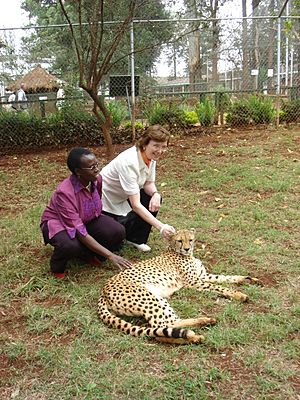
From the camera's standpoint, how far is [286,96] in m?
9.98

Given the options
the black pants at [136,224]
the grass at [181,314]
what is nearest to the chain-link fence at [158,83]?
the grass at [181,314]

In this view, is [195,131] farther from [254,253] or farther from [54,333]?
[54,333]

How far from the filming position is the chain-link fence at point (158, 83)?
8867 millimetres

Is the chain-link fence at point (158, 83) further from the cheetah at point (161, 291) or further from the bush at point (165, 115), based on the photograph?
the cheetah at point (161, 291)

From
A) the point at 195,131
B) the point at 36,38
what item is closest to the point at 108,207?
the point at 195,131

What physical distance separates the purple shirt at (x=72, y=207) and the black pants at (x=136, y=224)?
17.3 inches

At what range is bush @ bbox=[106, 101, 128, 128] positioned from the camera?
9.21 m

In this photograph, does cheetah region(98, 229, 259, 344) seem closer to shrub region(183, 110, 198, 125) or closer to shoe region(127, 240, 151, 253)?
shoe region(127, 240, 151, 253)

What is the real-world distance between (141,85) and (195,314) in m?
7.37

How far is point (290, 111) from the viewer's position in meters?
9.92

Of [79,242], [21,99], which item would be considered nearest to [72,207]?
[79,242]

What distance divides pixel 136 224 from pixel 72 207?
85cm

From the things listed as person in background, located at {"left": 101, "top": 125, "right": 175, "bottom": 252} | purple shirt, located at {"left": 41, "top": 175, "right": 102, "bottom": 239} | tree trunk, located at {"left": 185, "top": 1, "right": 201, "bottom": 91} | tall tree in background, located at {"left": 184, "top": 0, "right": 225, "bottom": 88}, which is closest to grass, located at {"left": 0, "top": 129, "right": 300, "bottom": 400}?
person in background, located at {"left": 101, "top": 125, "right": 175, "bottom": 252}

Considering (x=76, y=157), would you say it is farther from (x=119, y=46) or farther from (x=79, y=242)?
(x=119, y=46)
